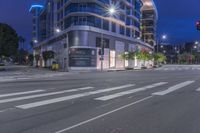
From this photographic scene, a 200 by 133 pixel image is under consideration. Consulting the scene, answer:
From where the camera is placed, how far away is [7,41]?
179 feet

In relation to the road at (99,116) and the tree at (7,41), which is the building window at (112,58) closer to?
the tree at (7,41)

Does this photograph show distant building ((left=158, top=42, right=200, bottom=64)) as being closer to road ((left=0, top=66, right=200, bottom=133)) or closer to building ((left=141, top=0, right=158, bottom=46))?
building ((left=141, top=0, right=158, bottom=46))

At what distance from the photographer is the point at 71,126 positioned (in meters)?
7.41

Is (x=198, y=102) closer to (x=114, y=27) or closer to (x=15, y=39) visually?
(x=15, y=39)

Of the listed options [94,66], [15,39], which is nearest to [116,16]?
[94,66]

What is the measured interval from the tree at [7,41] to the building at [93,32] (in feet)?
32.5

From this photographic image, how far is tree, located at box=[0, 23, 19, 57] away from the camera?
173ft

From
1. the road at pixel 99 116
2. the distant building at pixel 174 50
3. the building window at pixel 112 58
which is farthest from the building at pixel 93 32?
the distant building at pixel 174 50

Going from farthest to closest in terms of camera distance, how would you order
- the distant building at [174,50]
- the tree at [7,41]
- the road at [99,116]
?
1. the distant building at [174,50]
2. the tree at [7,41]
3. the road at [99,116]

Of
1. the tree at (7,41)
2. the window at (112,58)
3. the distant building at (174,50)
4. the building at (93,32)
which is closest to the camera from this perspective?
the tree at (7,41)

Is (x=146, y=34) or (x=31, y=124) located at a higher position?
(x=146, y=34)

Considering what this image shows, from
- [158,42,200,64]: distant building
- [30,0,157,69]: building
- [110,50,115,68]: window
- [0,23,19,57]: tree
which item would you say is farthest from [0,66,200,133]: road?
[158,42,200,64]: distant building

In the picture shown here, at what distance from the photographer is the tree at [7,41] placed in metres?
52.8

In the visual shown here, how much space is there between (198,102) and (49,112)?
6417mm
